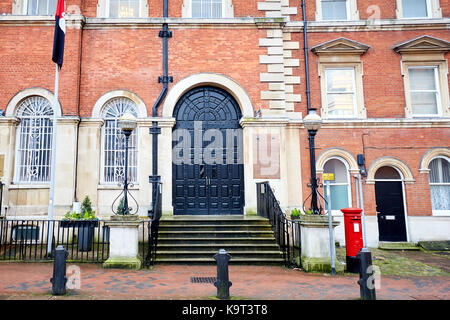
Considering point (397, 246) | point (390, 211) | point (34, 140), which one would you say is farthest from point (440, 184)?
point (34, 140)

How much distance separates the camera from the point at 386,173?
37.0 feet

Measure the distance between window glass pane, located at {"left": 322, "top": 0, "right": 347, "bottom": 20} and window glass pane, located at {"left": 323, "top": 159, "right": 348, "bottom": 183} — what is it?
543 cm

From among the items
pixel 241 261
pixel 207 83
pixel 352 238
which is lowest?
pixel 241 261

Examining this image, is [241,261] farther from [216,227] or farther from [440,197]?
[440,197]

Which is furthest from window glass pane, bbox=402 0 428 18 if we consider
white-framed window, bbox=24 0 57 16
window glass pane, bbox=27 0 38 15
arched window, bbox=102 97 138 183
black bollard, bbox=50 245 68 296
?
black bollard, bbox=50 245 68 296

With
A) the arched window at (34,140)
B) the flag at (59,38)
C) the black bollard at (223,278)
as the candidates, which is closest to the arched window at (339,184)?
the black bollard at (223,278)

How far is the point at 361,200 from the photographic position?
10352mm

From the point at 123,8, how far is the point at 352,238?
10.6 meters

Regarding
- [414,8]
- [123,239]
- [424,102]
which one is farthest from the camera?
[414,8]

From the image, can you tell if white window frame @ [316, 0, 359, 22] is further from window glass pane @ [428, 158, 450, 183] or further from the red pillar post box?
the red pillar post box

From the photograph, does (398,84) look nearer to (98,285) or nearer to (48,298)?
(98,285)

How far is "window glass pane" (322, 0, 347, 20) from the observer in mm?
12000

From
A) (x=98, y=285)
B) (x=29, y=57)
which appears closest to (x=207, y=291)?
(x=98, y=285)

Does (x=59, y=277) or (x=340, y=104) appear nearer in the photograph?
(x=59, y=277)
